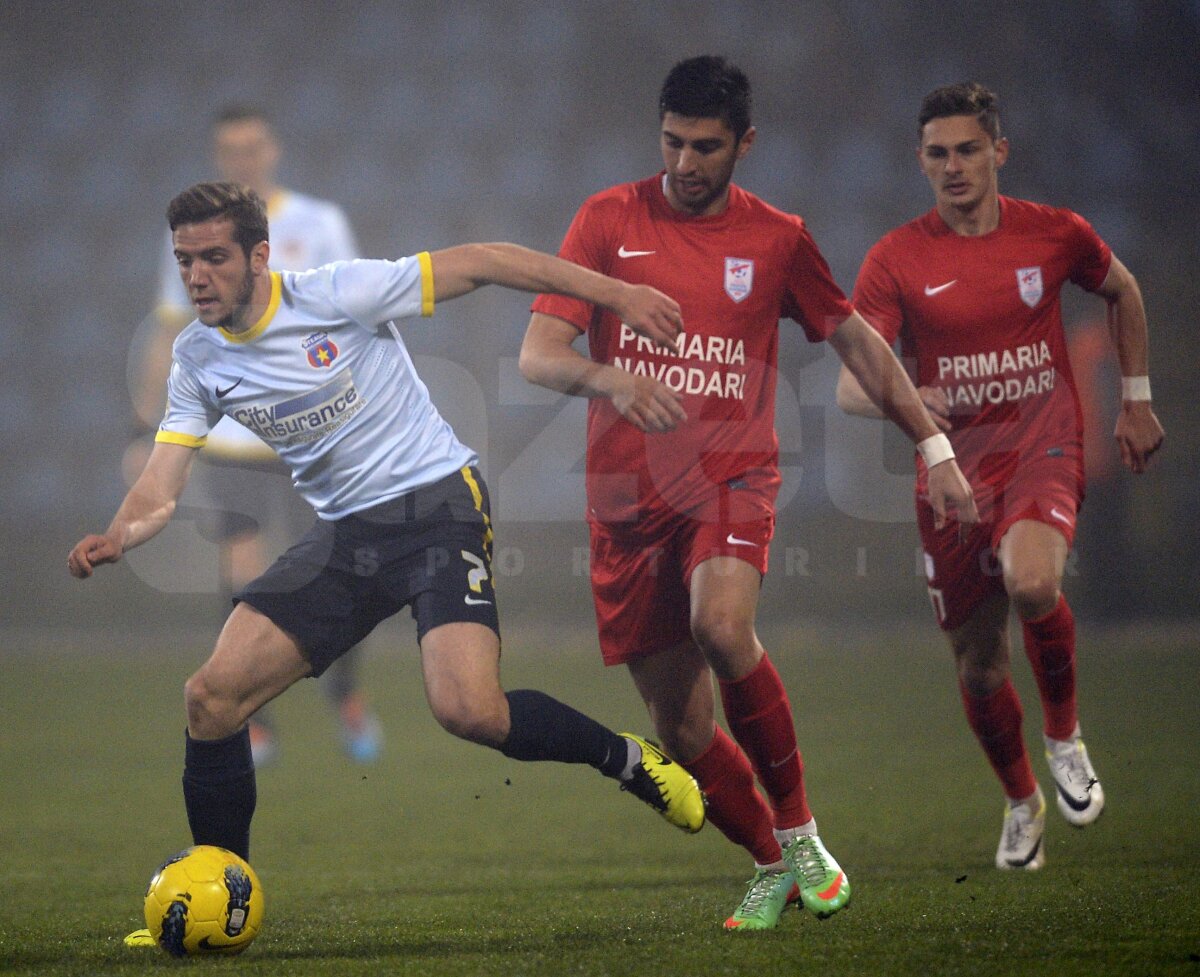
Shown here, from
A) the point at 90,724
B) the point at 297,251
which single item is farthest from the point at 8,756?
the point at 297,251

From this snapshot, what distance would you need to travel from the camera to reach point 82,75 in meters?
13.6

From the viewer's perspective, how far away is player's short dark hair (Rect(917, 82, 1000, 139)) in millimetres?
5137

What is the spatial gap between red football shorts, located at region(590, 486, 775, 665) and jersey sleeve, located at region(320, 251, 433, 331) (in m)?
0.83

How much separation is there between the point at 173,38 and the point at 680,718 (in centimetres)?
1071

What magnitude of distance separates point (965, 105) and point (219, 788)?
2.97m

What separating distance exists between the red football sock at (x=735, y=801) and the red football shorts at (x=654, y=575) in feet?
1.05

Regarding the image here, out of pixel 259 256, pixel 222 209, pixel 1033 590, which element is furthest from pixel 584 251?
pixel 1033 590

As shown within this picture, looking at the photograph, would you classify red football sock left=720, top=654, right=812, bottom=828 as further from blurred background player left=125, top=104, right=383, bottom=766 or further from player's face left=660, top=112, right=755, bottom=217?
blurred background player left=125, top=104, right=383, bottom=766

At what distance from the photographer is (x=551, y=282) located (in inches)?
153

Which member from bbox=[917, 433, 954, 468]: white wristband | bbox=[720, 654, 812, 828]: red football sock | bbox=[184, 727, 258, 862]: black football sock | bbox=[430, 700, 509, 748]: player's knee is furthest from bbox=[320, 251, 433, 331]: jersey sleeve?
bbox=[917, 433, 954, 468]: white wristband

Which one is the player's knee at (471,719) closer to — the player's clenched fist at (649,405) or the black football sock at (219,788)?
the black football sock at (219,788)

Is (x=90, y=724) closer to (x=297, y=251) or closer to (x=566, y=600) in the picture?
(x=297, y=251)

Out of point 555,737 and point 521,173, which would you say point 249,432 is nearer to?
point 555,737

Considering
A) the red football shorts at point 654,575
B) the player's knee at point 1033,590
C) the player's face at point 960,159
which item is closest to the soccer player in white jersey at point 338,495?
the red football shorts at point 654,575
